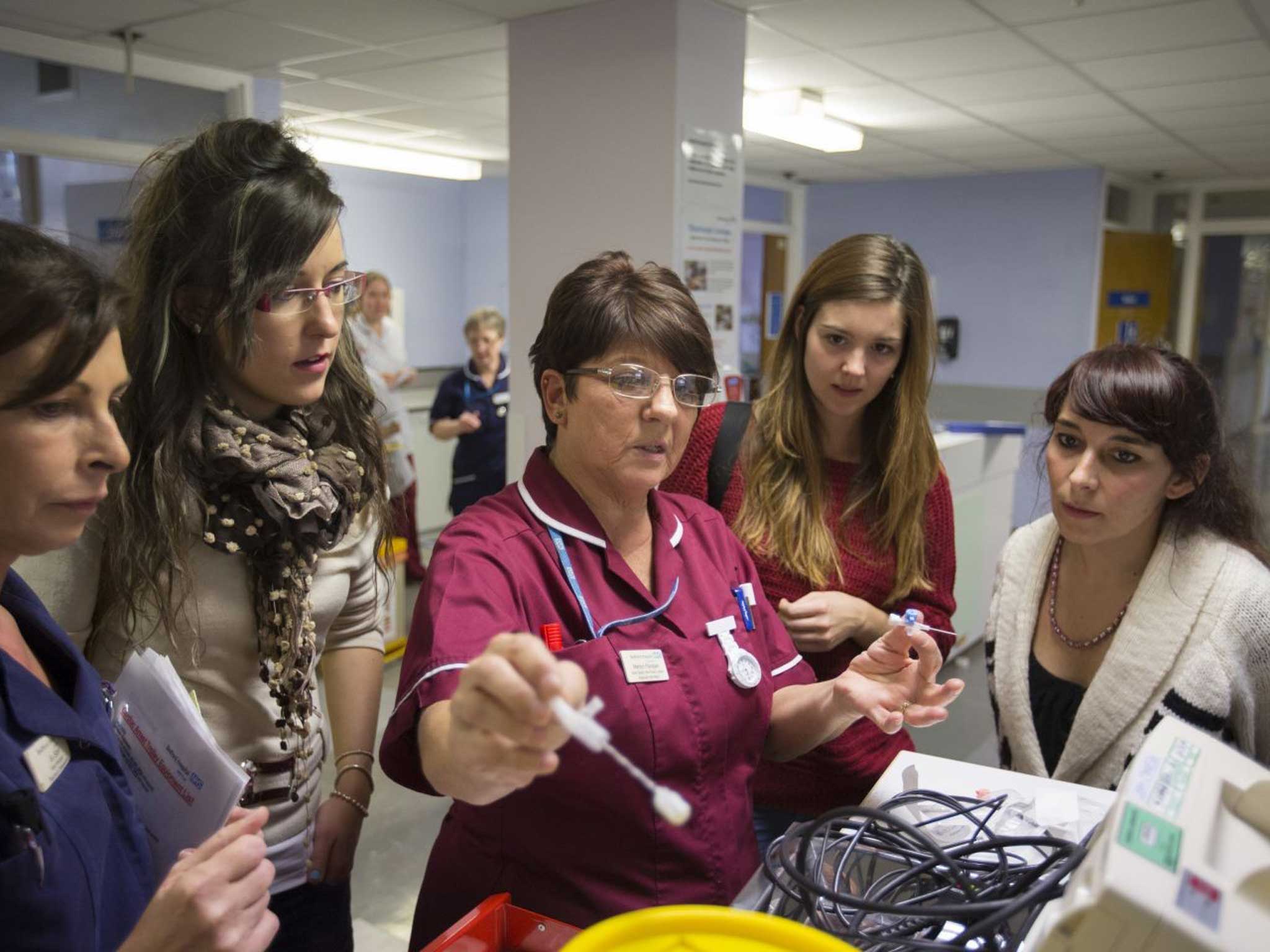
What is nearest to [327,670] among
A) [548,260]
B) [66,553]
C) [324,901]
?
[324,901]

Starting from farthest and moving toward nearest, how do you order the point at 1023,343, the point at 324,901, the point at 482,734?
the point at 1023,343 < the point at 324,901 < the point at 482,734

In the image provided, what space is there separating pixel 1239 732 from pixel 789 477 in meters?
0.78

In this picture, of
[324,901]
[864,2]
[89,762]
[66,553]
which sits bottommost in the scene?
[324,901]

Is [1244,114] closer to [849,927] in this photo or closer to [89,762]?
[849,927]

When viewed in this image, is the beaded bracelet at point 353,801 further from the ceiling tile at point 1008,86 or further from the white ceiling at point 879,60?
the ceiling tile at point 1008,86

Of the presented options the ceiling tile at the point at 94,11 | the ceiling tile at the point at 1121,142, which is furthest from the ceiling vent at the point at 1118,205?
the ceiling tile at the point at 94,11

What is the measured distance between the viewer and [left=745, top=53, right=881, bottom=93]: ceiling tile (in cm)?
402

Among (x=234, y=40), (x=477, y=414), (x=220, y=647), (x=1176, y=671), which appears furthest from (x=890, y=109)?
(x=220, y=647)

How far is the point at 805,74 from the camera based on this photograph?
167 inches

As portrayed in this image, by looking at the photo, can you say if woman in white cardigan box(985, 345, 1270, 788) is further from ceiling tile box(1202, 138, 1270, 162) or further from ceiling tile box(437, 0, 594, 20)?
ceiling tile box(1202, 138, 1270, 162)

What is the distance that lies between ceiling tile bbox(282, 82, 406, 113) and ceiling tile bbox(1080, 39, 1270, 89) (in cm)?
344

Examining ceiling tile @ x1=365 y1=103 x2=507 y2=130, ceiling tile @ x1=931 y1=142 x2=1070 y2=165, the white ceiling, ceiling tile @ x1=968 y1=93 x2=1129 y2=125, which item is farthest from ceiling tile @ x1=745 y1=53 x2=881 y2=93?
ceiling tile @ x1=931 y1=142 x2=1070 y2=165

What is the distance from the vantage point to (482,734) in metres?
0.71

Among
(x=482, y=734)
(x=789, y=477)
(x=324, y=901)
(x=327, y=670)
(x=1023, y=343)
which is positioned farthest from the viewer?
(x=1023, y=343)
